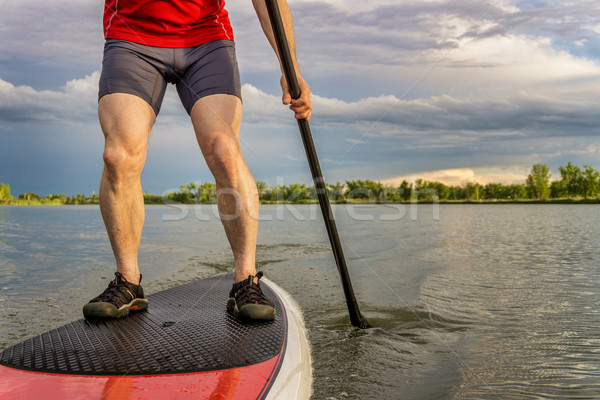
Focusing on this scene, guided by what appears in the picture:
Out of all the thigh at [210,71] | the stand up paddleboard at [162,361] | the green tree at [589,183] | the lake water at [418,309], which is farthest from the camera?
the green tree at [589,183]

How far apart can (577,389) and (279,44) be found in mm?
2400

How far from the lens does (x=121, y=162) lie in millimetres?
2436

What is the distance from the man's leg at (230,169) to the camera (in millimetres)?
2594

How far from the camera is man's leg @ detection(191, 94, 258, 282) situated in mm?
2594

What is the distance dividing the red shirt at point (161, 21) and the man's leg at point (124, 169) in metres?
0.43

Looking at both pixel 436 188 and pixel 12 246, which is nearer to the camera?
pixel 12 246

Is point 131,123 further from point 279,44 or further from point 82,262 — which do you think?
point 82,262

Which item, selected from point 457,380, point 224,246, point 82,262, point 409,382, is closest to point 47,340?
point 409,382

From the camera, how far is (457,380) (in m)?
2.23

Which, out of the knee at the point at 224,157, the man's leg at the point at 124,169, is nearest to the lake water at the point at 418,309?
the man's leg at the point at 124,169

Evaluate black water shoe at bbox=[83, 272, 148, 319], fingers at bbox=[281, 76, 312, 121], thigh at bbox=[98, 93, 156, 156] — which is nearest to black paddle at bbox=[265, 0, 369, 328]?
fingers at bbox=[281, 76, 312, 121]

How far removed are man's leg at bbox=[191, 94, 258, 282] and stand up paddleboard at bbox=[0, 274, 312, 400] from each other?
1.51ft

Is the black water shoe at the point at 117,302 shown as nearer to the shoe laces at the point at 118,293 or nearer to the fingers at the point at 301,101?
the shoe laces at the point at 118,293

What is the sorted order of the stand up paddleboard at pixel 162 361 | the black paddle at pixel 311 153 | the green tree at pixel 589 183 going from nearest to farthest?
1. the stand up paddleboard at pixel 162 361
2. the black paddle at pixel 311 153
3. the green tree at pixel 589 183
